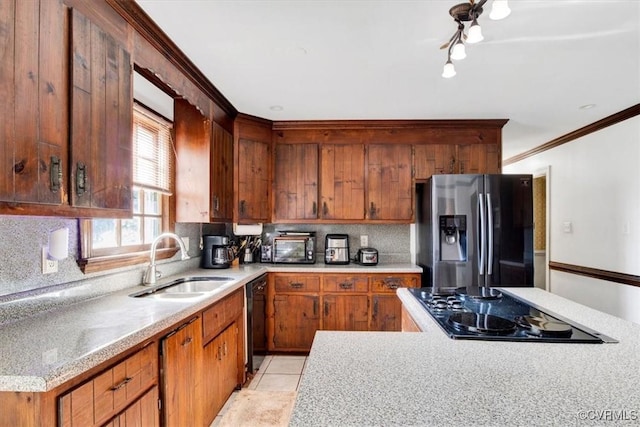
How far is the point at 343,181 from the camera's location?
3615mm

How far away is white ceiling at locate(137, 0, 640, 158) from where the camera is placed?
1687mm

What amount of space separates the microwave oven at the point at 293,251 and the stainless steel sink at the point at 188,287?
913 millimetres

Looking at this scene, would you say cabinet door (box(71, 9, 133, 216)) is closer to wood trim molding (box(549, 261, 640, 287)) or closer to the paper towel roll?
the paper towel roll

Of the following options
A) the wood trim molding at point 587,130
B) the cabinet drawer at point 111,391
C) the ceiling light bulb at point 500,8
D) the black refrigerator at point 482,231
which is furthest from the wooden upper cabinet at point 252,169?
the wood trim molding at point 587,130

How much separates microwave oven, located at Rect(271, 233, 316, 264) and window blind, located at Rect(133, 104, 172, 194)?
126 centimetres

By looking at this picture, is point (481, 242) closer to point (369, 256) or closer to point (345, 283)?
point (369, 256)

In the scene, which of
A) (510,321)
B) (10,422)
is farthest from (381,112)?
(10,422)

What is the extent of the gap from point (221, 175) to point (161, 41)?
1234 millimetres

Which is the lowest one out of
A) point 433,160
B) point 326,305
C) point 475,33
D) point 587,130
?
point 326,305

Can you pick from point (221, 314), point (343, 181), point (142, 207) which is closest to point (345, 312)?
point (343, 181)

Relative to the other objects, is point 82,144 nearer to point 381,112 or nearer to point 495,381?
point 495,381

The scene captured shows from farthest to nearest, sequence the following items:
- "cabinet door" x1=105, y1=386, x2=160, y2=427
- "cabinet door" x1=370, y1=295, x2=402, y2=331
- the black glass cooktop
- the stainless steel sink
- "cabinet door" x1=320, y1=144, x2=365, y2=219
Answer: "cabinet door" x1=320, y1=144, x2=365, y2=219, "cabinet door" x1=370, y1=295, x2=402, y2=331, the stainless steel sink, "cabinet door" x1=105, y1=386, x2=160, y2=427, the black glass cooktop

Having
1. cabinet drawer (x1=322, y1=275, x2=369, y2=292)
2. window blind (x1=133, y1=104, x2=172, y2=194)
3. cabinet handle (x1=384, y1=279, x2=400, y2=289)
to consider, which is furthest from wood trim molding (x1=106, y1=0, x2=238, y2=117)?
cabinet handle (x1=384, y1=279, x2=400, y2=289)

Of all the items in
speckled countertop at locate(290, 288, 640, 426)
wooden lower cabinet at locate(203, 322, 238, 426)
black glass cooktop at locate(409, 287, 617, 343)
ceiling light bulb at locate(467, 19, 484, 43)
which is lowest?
wooden lower cabinet at locate(203, 322, 238, 426)
